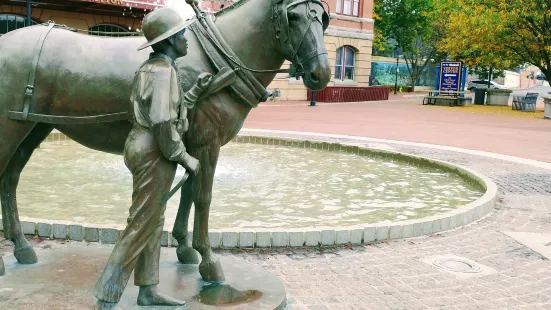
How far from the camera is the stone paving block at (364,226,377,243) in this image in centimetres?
622

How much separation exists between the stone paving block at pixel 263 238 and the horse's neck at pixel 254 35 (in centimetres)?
208

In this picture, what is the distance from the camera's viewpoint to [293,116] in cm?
2231

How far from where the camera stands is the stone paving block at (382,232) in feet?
20.7

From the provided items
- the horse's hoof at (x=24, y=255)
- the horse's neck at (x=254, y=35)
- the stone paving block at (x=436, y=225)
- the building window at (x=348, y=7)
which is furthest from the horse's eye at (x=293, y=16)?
the building window at (x=348, y=7)

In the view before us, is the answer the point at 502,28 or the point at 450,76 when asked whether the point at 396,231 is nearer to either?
the point at 502,28

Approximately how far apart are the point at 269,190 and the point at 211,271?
423 centimetres

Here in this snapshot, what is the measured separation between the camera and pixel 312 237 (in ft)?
19.7

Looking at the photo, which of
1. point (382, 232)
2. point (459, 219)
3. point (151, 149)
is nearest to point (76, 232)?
point (151, 149)

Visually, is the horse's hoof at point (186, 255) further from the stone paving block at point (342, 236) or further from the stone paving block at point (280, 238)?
the stone paving block at point (342, 236)

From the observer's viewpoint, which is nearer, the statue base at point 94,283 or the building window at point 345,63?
the statue base at point 94,283

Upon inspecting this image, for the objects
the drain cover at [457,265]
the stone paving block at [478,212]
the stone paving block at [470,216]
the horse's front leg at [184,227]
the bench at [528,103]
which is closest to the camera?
the horse's front leg at [184,227]

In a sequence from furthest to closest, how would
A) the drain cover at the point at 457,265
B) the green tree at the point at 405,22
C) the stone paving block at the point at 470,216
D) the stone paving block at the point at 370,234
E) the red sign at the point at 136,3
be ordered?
the green tree at the point at 405,22, the red sign at the point at 136,3, the stone paving block at the point at 470,216, the stone paving block at the point at 370,234, the drain cover at the point at 457,265

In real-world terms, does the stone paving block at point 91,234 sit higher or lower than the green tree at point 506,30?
lower

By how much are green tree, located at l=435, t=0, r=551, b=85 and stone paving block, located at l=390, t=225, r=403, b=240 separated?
25.4 meters
